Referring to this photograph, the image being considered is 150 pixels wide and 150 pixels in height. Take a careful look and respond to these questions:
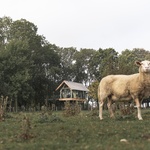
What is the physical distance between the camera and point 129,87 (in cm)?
1486

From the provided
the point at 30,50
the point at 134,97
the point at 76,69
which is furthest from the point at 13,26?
the point at 134,97

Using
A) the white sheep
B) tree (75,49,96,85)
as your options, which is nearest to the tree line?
tree (75,49,96,85)

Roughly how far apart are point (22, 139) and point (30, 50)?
220ft

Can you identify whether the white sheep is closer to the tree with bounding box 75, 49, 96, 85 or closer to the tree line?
the tree line

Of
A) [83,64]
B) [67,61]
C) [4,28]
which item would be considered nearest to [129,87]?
[4,28]

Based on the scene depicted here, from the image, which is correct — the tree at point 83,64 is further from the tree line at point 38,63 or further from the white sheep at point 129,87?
the white sheep at point 129,87

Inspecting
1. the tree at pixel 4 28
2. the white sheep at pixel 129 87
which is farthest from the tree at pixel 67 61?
the white sheep at pixel 129 87

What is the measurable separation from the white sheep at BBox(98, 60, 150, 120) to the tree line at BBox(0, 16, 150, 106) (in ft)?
113

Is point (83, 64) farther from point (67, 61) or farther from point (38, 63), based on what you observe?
point (38, 63)

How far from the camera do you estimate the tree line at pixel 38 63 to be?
63062mm

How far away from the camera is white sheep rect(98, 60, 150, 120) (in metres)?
14.3

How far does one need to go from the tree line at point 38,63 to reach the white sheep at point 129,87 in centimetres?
3453

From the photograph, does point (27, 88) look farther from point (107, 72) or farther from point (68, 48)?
point (68, 48)

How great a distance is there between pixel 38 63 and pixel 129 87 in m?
67.4
